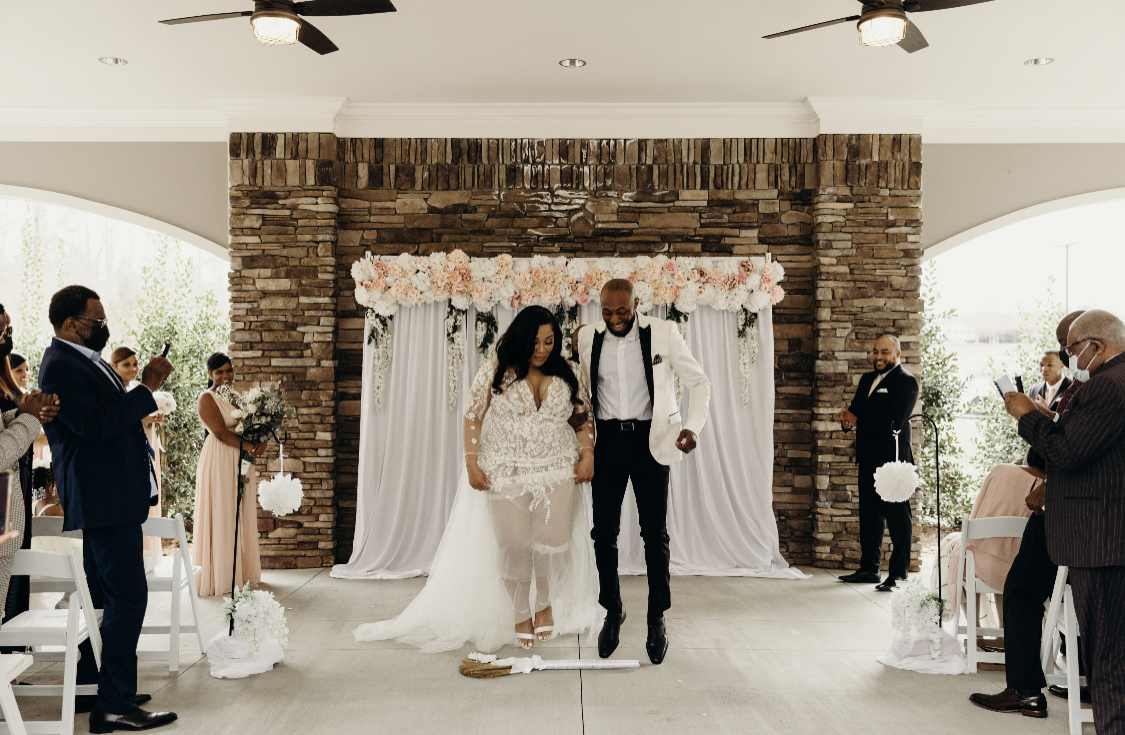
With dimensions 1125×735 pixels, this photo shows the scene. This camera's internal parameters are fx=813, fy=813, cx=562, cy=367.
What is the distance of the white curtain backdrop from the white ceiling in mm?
1687

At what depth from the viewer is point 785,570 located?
19.9 feet

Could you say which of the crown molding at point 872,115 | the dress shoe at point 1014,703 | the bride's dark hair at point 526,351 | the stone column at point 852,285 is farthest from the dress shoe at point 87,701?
the crown molding at point 872,115

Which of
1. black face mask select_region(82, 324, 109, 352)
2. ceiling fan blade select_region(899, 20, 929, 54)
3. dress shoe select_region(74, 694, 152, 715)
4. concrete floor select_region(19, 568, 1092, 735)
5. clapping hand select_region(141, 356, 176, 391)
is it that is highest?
ceiling fan blade select_region(899, 20, 929, 54)

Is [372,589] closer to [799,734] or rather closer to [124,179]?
Result: [799,734]

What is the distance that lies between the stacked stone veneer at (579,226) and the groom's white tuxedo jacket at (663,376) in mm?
2433

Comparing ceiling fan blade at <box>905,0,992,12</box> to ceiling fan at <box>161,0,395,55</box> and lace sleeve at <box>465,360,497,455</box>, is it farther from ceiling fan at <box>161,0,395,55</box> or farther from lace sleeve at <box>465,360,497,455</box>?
lace sleeve at <box>465,360,497,455</box>

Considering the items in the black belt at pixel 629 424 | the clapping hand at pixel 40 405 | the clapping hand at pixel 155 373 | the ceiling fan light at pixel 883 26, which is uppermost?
the ceiling fan light at pixel 883 26

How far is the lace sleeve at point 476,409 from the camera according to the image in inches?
166

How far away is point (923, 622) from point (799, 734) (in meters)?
1.11

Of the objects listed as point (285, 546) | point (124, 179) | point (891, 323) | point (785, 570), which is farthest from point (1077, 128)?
point (124, 179)

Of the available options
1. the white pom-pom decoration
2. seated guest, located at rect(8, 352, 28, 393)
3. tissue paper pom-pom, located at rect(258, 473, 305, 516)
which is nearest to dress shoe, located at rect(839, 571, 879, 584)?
tissue paper pom-pom, located at rect(258, 473, 305, 516)

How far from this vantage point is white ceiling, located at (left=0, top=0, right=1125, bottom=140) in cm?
483

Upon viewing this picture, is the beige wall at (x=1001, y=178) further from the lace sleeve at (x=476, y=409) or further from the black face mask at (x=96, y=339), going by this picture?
the black face mask at (x=96, y=339)

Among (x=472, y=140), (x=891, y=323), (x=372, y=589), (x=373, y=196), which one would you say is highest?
(x=472, y=140)
